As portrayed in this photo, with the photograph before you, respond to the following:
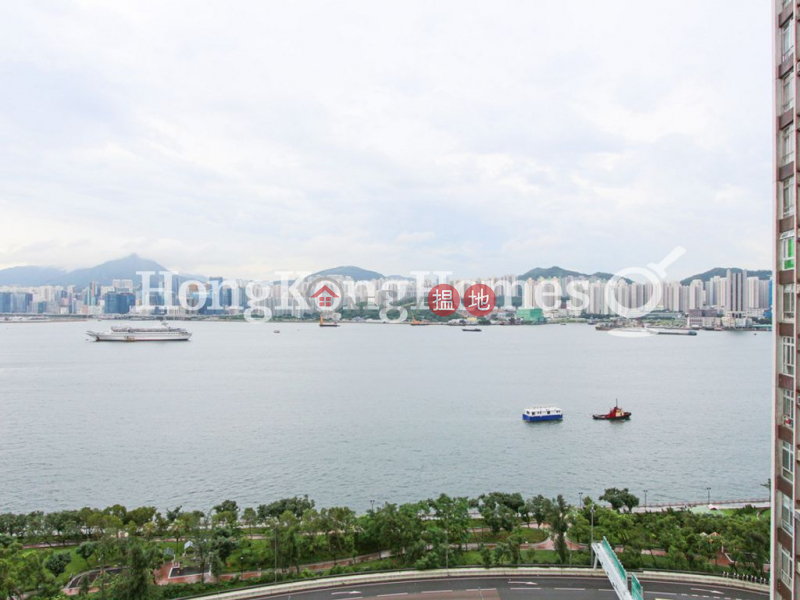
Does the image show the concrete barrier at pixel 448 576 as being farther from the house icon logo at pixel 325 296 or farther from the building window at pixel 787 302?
the house icon logo at pixel 325 296

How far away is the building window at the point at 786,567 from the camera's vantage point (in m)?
1.75

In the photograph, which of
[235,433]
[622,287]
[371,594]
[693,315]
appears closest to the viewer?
[371,594]

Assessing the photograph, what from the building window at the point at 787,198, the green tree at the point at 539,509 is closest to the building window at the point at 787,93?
the building window at the point at 787,198

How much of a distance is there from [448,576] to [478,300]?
4235 centimetres

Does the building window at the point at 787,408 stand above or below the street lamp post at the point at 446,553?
above

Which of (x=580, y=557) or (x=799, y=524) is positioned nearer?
(x=799, y=524)

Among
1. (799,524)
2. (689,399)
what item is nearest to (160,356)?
(689,399)

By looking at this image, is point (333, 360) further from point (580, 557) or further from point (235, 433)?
point (580, 557)

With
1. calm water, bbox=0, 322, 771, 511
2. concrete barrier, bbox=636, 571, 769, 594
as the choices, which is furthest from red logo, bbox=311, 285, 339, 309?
concrete barrier, bbox=636, 571, 769, 594

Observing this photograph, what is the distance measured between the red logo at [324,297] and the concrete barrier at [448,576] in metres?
45.5

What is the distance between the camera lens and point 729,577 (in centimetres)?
388

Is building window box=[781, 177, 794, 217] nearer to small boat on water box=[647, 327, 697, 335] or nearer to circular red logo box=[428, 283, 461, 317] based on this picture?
small boat on water box=[647, 327, 697, 335]

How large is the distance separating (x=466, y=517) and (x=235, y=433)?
5.53 meters

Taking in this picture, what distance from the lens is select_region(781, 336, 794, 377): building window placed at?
1.79 meters
